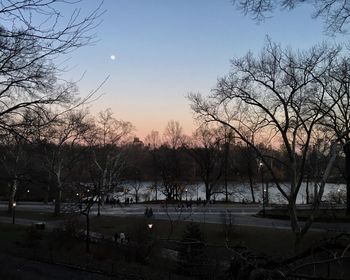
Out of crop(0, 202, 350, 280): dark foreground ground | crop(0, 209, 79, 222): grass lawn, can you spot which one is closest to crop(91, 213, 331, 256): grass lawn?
crop(0, 202, 350, 280): dark foreground ground

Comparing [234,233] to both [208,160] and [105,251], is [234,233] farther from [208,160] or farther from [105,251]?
[208,160]

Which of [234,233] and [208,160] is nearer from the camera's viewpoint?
[234,233]

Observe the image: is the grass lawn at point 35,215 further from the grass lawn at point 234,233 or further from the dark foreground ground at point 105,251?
the dark foreground ground at point 105,251

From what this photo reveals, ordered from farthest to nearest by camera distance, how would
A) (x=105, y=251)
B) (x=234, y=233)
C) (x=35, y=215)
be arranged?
(x=35, y=215) < (x=234, y=233) < (x=105, y=251)

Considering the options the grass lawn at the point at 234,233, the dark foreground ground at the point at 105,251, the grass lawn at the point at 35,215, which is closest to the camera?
the dark foreground ground at the point at 105,251

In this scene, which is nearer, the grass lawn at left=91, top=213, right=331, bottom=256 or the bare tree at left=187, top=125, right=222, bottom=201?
the grass lawn at left=91, top=213, right=331, bottom=256

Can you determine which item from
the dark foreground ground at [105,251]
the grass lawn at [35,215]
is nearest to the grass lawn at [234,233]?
the dark foreground ground at [105,251]

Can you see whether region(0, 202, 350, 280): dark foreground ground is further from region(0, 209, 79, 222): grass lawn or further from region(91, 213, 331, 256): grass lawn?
region(0, 209, 79, 222): grass lawn

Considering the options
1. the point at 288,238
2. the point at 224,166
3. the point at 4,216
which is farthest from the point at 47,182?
the point at 224,166

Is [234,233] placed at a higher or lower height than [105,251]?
higher

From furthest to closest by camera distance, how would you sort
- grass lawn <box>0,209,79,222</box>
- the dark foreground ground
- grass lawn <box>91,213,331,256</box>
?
grass lawn <box>0,209,79,222</box> < grass lawn <box>91,213,331,256</box> < the dark foreground ground

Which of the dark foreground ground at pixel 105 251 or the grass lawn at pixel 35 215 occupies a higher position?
the grass lawn at pixel 35 215

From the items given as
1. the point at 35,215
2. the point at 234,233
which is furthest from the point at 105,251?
the point at 35,215

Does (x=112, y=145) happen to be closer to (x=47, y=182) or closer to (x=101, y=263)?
(x=101, y=263)
